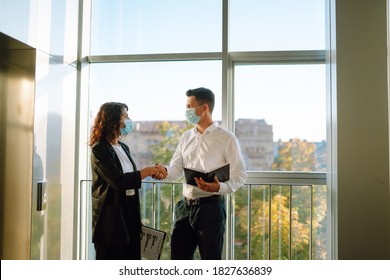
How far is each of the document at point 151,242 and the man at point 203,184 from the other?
11 centimetres

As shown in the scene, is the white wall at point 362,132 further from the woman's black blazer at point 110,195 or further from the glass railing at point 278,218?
the woman's black blazer at point 110,195

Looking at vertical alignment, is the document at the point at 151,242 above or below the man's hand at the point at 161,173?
below

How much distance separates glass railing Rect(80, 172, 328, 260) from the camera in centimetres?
295

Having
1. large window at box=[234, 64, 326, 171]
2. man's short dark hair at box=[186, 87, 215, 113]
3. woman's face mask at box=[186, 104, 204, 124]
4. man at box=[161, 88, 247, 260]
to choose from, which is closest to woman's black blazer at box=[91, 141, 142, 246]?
man at box=[161, 88, 247, 260]

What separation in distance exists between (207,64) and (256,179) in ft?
2.94

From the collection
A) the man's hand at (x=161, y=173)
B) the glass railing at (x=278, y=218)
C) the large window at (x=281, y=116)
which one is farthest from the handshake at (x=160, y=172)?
the large window at (x=281, y=116)

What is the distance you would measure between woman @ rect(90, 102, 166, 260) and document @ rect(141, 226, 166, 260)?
14 cm

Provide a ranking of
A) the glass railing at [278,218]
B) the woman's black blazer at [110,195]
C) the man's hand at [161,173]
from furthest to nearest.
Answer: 1. the glass railing at [278,218]
2. the man's hand at [161,173]
3. the woman's black blazer at [110,195]

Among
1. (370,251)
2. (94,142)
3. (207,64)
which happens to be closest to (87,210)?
(94,142)

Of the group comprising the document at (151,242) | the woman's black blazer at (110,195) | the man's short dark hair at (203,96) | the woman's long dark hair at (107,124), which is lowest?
the document at (151,242)

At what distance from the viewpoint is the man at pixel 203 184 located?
2498mm

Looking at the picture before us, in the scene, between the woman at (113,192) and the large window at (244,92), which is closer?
the woman at (113,192)

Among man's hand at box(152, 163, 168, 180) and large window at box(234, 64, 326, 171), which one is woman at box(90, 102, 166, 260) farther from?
large window at box(234, 64, 326, 171)
